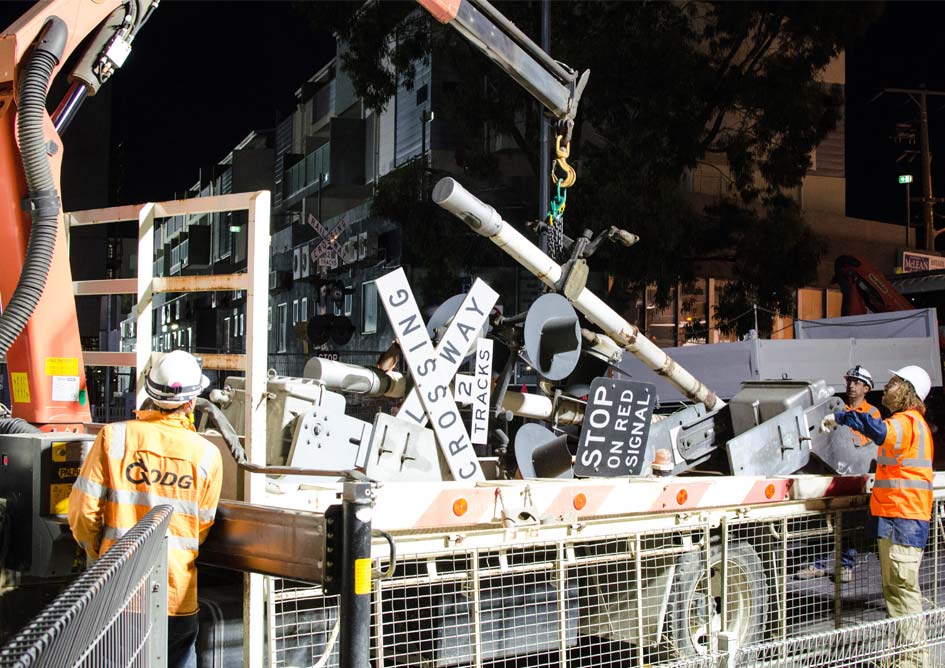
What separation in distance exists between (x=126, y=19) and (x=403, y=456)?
305cm

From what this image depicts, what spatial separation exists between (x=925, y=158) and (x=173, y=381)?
33116mm

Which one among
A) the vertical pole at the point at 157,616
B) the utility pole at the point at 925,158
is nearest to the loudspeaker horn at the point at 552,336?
the vertical pole at the point at 157,616

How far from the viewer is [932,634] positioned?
6.43 meters

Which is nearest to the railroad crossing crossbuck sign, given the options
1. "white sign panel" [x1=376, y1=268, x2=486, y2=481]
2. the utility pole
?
"white sign panel" [x1=376, y1=268, x2=486, y2=481]

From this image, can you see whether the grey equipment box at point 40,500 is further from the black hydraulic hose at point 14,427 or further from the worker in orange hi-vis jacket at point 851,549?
the worker in orange hi-vis jacket at point 851,549

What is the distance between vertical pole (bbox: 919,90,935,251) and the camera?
31922 millimetres

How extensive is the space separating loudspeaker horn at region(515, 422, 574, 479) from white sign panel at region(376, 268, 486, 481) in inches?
62.5

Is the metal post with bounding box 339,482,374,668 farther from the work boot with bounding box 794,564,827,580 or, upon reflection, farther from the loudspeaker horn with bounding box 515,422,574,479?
the loudspeaker horn with bounding box 515,422,574,479

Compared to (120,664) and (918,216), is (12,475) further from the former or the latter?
(918,216)

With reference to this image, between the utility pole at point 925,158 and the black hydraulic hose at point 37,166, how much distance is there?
3099 centimetres

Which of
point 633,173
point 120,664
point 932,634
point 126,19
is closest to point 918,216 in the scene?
point 633,173

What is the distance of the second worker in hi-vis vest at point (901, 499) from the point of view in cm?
661

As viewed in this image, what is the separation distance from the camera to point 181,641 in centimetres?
411

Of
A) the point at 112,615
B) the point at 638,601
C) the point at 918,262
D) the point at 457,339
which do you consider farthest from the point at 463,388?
the point at 918,262
